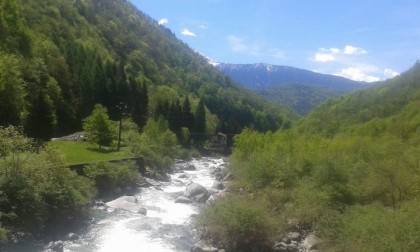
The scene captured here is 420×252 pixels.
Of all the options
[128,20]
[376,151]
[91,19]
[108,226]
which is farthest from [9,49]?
[128,20]

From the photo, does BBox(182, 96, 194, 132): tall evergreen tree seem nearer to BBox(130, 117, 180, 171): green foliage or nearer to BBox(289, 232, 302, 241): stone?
BBox(130, 117, 180, 171): green foliage

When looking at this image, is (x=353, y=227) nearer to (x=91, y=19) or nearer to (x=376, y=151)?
(x=376, y=151)

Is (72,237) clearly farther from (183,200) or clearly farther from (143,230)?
(183,200)

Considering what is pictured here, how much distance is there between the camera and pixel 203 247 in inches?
1113

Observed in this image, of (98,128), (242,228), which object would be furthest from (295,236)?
(98,128)

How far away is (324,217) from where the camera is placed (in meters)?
30.4

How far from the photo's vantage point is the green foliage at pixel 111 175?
42.4 m

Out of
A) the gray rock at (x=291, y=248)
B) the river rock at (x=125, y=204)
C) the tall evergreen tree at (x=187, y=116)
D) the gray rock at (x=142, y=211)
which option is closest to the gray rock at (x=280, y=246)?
the gray rock at (x=291, y=248)

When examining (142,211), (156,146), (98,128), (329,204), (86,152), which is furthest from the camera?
(156,146)

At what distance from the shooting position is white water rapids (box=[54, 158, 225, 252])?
93.7 ft

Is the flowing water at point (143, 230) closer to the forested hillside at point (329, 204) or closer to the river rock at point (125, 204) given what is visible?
the river rock at point (125, 204)

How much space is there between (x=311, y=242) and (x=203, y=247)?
7417mm

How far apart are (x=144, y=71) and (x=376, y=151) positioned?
11250 centimetres

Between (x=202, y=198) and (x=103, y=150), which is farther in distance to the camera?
(x=103, y=150)
